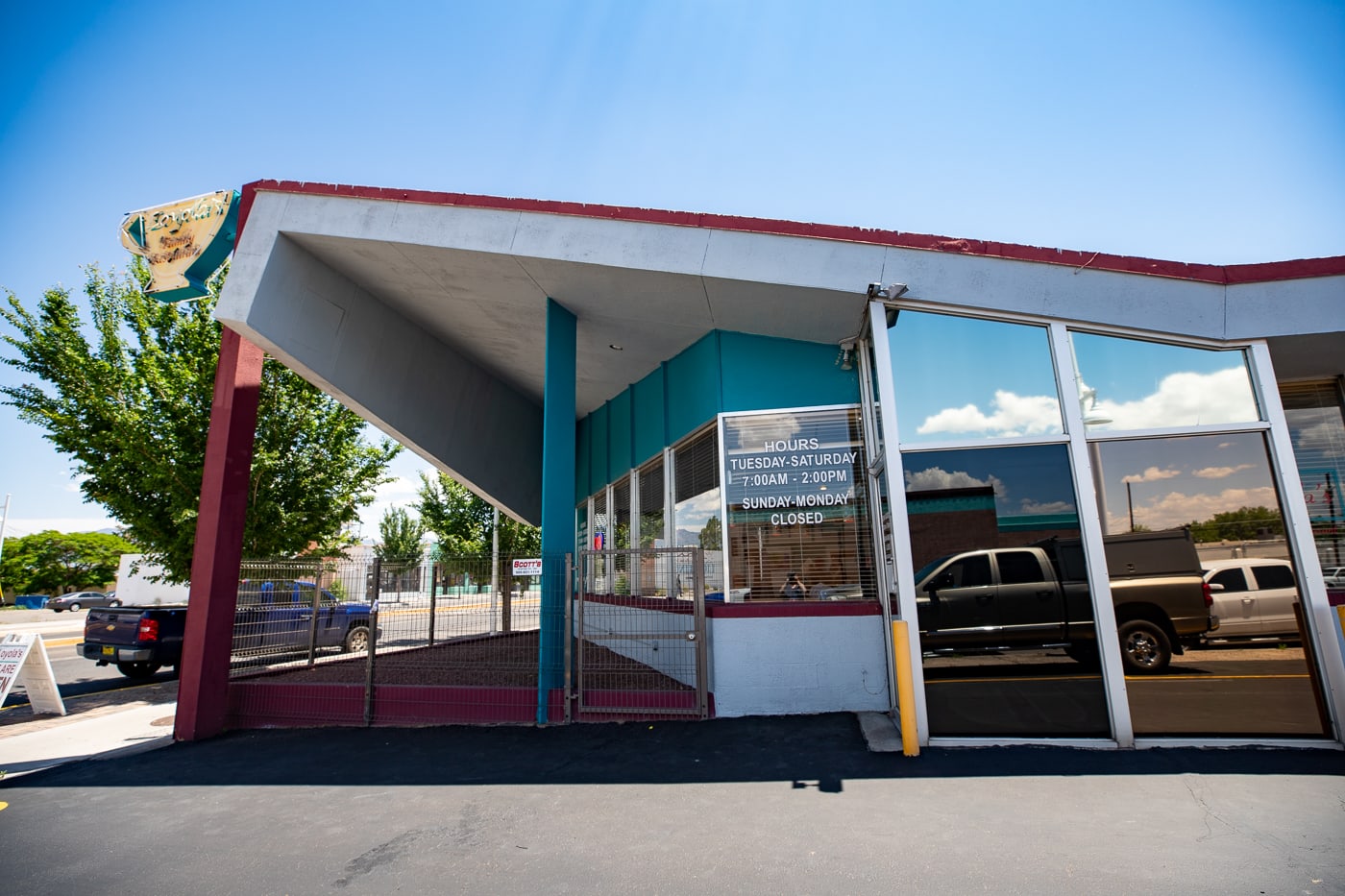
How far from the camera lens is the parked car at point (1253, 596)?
609cm

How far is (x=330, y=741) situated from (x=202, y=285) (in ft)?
21.0

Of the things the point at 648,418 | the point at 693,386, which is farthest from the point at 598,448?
the point at 693,386

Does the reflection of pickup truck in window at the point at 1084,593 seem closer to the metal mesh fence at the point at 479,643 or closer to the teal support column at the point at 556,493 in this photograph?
the metal mesh fence at the point at 479,643

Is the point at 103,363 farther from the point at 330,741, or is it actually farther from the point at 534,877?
the point at 534,877

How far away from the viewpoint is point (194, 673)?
26.7 feet

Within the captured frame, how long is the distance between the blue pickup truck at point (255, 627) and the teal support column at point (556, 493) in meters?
2.82

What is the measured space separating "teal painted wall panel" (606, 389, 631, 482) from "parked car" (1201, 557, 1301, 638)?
8.49 m

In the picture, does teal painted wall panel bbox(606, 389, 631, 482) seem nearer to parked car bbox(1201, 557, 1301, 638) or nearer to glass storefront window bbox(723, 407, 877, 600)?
glass storefront window bbox(723, 407, 877, 600)

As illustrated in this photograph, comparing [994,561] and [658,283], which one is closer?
[994,561]

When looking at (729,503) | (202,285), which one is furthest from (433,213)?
(729,503)

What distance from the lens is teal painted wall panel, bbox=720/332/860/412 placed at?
8.35 metres

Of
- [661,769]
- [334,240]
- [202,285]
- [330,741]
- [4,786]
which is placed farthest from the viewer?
[202,285]

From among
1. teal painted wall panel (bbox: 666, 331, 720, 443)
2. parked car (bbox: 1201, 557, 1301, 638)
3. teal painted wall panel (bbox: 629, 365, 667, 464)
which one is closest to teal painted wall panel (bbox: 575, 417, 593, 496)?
teal painted wall panel (bbox: 629, 365, 667, 464)

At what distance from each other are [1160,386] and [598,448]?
10.4 metres
